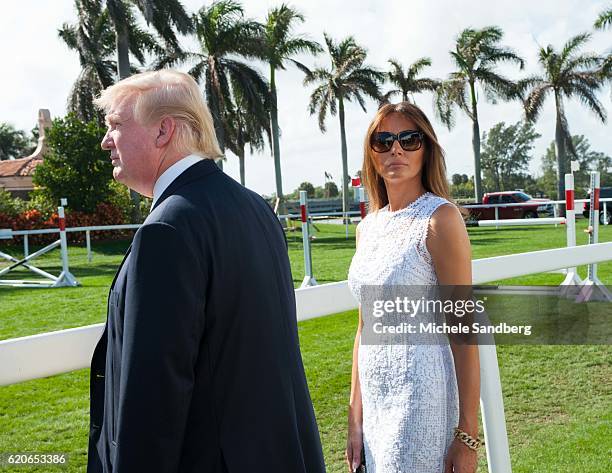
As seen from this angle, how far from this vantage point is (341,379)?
4.11 meters

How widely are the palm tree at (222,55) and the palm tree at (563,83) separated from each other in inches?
572

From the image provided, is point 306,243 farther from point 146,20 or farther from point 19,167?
point 19,167

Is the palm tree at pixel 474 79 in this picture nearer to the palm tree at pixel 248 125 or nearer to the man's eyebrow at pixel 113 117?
the palm tree at pixel 248 125

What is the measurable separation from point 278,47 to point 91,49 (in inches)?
363

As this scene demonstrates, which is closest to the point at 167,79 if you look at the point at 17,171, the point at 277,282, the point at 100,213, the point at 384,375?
the point at 277,282

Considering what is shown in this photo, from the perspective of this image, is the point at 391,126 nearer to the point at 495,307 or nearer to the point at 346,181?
the point at 495,307

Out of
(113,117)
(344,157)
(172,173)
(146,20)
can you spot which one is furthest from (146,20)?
(172,173)

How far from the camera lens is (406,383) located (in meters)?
1.68

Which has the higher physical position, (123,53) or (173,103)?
(123,53)

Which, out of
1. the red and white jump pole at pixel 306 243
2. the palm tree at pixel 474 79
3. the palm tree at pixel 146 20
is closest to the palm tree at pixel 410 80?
the palm tree at pixel 474 79

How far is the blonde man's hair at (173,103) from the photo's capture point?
147 centimetres

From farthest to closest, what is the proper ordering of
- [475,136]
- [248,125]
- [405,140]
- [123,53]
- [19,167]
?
[19,167]
[475,136]
[248,125]
[123,53]
[405,140]

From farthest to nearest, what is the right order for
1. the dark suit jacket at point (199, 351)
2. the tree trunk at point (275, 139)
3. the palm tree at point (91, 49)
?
the tree trunk at point (275, 139) → the palm tree at point (91, 49) → the dark suit jacket at point (199, 351)

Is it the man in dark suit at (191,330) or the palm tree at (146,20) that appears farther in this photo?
the palm tree at (146,20)
